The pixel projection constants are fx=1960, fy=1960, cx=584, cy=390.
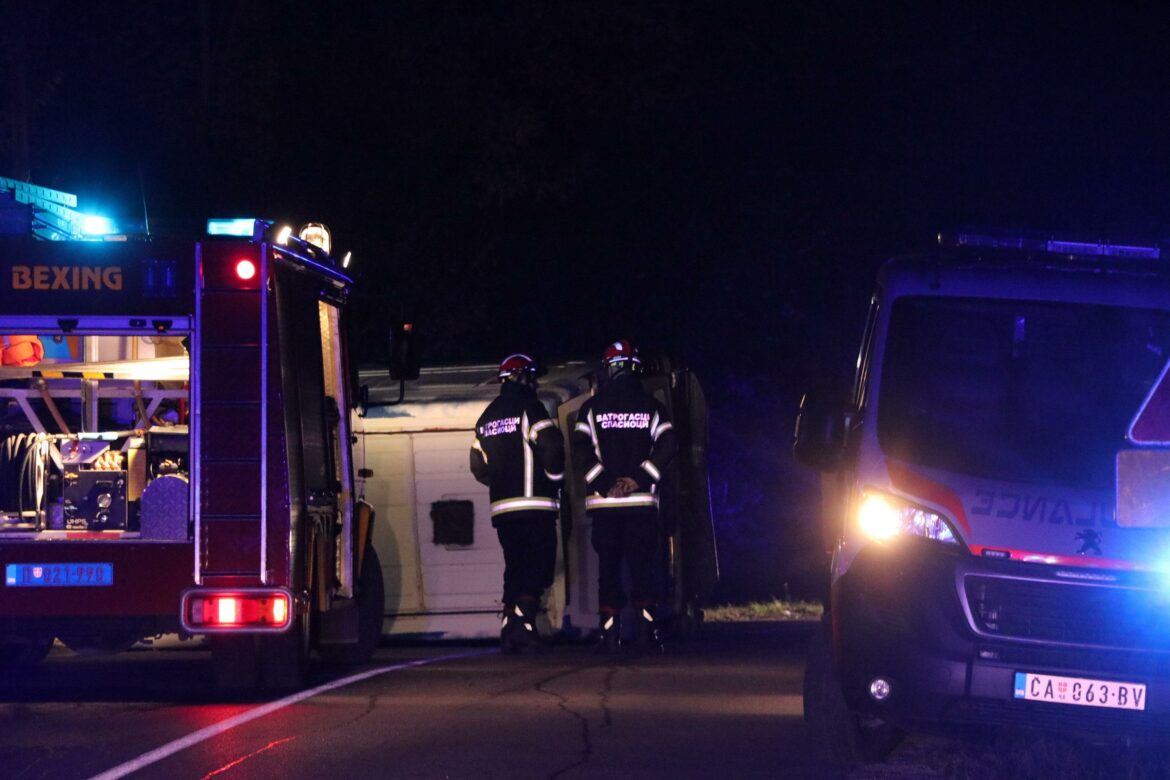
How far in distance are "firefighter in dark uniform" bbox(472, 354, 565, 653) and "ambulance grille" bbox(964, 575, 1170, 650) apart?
5737 mm

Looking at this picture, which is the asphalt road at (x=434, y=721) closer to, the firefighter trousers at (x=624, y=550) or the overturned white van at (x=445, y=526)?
the firefighter trousers at (x=624, y=550)

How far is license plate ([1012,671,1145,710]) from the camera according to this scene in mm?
7086

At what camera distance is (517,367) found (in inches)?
502

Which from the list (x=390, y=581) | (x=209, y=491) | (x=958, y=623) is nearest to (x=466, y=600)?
(x=390, y=581)

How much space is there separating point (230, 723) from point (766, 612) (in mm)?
8831

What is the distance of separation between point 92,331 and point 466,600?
4181 millimetres

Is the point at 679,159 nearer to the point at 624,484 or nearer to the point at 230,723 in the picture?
the point at 624,484

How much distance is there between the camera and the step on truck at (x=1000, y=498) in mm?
7164

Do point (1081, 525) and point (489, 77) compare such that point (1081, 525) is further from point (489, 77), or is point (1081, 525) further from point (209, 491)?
point (489, 77)

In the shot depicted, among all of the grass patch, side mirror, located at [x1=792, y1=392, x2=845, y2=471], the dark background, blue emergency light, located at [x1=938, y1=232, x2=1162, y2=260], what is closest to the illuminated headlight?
side mirror, located at [x1=792, y1=392, x2=845, y2=471]

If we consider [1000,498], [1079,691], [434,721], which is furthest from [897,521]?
[434,721]

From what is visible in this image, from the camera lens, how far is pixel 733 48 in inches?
835

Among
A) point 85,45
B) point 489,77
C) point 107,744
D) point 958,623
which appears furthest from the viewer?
point 85,45

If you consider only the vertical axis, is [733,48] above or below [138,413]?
above
